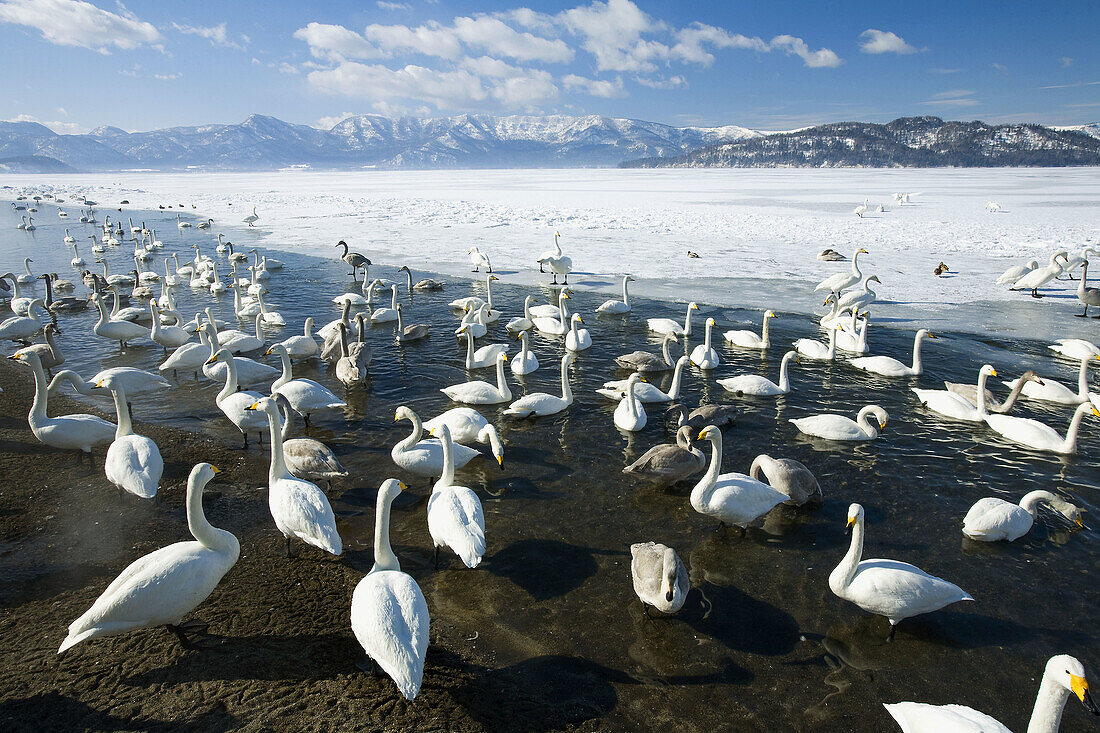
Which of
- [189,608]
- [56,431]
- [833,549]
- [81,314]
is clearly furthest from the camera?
[81,314]

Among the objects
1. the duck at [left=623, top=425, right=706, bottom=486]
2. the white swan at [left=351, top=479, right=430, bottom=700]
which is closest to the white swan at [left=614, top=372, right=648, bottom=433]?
the duck at [left=623, top=425, right=706, bottom=486]

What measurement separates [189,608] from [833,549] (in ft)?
19.3

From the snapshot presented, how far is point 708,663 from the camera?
4.73 m

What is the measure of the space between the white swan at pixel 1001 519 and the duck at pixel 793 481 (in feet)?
4.81

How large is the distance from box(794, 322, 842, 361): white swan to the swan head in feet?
29.3

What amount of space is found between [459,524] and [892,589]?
3.72 meters

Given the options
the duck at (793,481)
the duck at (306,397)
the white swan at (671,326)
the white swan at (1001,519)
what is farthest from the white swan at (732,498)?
the white swan at (671,326)

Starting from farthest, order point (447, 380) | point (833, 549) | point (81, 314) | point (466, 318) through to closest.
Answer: point (81, 314), point (466, 318), point (447, 380), point (833, 549)

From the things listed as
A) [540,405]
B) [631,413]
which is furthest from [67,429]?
[631,413]

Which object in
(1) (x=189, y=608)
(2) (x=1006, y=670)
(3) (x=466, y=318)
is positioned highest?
(3) (x=466, y=318)

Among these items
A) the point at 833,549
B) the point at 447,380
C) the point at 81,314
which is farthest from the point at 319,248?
the point at 833,549

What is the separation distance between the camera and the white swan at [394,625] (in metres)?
4.02

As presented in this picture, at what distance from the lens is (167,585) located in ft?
14.6

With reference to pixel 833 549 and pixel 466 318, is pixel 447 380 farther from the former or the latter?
pixel 833 549
